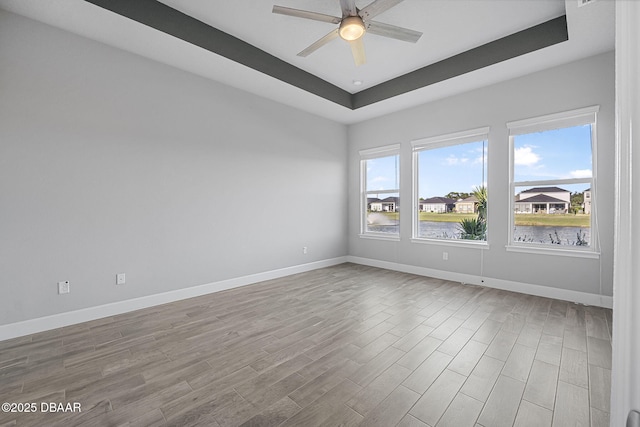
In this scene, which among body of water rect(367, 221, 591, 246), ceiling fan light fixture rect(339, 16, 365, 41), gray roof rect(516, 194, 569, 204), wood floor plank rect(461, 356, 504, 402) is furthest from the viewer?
gray roof rect(516, 194, 569, 204)

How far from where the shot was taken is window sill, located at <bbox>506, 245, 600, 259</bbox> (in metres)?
3.33

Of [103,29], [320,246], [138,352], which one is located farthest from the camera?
[320,246]

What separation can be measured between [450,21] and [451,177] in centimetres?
231

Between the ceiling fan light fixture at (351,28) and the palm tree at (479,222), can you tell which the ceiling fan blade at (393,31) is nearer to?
the ceiling fan light fixture at (351,28)

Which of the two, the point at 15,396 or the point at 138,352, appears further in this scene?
the point at 138,352

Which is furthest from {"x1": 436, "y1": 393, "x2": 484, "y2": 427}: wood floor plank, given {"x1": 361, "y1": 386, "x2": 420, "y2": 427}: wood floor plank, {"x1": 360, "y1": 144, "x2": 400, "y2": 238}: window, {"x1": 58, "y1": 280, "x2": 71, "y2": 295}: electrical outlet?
{"x1": 360, "y1": 144, "x2": 400, "y2": 238}: window

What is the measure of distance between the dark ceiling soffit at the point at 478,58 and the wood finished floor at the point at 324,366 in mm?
2961

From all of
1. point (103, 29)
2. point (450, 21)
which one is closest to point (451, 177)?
point (450, 21)

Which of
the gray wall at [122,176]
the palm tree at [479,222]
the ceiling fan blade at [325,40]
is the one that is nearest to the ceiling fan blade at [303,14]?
the ceiling fan blade at [325,40]

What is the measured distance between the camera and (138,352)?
234 centimetres

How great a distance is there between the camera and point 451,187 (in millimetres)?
4629

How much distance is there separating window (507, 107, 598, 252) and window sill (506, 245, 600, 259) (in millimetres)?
41

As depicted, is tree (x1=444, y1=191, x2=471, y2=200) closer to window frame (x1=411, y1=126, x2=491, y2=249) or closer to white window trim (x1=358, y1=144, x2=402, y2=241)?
window frame (x1=411, y1=126, x2=491, y2=249)

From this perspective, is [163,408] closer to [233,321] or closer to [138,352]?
[138,352]
